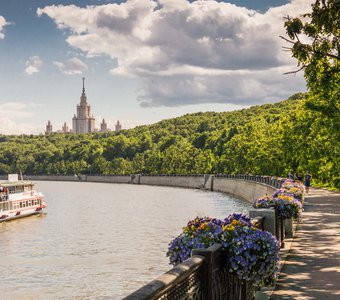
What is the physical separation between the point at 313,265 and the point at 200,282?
820cm

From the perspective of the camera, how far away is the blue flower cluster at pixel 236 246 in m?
9.19

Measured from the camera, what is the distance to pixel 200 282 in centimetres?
814

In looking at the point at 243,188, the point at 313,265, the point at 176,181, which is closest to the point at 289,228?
the point at 313,265

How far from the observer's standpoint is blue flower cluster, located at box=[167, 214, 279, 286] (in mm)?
9188

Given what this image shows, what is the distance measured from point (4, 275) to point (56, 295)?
6.48m

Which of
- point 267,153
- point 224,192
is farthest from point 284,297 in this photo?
point 224,192

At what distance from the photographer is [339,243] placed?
766 inches

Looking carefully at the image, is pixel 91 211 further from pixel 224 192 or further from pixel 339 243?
pixel 339 243

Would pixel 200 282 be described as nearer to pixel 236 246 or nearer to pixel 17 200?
pixel 236 246

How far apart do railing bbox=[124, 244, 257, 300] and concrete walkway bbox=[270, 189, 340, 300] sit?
2.15 metres

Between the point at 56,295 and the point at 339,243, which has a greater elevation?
the point at 339,243

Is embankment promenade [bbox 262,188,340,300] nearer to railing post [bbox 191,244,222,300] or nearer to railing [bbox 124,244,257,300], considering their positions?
railing [bbox 124,244,257,300]

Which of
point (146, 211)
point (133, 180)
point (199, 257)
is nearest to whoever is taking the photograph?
point (199, 257)

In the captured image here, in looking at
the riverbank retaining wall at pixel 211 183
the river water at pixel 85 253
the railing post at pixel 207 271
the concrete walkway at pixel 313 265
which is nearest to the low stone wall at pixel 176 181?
the riverbank retaining wall at pixel 211 183
